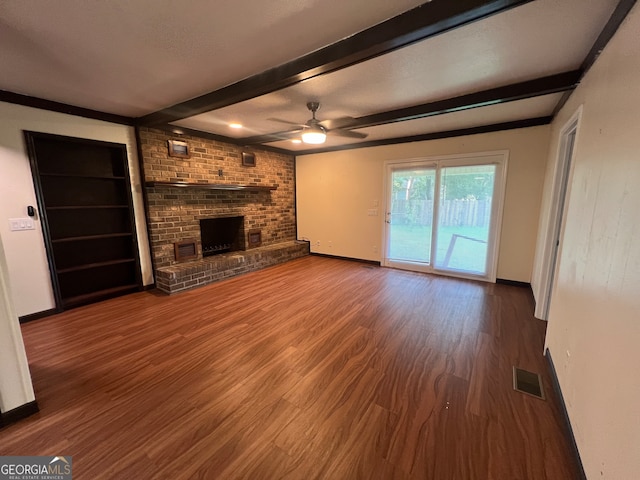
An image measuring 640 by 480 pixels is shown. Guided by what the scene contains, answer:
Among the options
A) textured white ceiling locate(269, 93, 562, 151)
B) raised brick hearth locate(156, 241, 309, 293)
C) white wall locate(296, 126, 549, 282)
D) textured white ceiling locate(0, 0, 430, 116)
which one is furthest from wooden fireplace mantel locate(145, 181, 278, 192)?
textured white ceiling locate(269, 93, 562, 151)

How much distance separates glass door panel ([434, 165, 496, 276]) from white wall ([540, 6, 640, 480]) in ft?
7.07

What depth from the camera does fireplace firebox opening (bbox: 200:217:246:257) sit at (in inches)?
186

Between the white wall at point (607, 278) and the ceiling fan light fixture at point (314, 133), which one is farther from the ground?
the ceiling fan light fixture at point (314, 133)

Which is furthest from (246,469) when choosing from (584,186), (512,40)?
(512,40)

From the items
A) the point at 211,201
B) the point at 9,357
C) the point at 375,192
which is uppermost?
the point at 375,192

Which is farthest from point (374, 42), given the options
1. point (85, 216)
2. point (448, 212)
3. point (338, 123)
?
point (85, 216)

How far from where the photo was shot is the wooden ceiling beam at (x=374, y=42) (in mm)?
1365

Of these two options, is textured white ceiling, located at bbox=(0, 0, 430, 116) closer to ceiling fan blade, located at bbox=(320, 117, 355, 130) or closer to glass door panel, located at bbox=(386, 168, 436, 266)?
ceiling fan blade, located at bbox=(320, 117, 355, 130)

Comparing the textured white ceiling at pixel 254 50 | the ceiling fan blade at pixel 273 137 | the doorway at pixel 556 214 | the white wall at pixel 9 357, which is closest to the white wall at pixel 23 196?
the textured white ceiling at pixel 254 50

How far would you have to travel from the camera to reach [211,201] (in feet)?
14.6

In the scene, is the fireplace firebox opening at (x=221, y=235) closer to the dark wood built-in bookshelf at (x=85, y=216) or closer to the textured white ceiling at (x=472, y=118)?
the dark wood built-in bookshelf at (x=85, y=216)

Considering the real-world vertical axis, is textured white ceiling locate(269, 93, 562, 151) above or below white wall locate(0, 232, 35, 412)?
above

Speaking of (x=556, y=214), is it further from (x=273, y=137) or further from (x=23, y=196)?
(x=23, y=196)

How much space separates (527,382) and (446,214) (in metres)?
2.90
